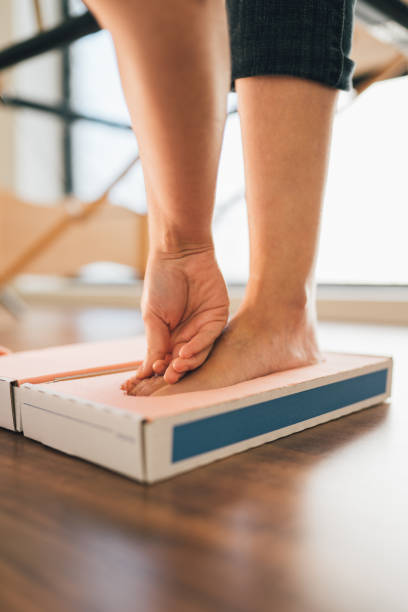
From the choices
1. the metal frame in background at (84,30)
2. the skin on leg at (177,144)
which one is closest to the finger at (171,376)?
the skin on leg at (177,144)

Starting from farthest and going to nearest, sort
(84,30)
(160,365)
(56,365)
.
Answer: (84,30)
(56,365)
(160,365)

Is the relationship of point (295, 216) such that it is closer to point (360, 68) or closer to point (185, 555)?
point (185, 555)

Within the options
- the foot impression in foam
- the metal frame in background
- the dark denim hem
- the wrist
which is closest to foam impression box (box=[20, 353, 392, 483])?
the foot impression in foam

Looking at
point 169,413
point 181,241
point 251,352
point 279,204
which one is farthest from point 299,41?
point 169,413

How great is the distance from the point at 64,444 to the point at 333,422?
1.18ft

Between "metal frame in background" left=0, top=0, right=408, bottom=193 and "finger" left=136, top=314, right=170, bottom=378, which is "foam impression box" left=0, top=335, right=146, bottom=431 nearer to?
"finger" left=136, top=314, right=170, bottom=378

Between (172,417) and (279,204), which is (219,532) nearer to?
(172,417)

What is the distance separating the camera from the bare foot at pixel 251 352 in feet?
2.20

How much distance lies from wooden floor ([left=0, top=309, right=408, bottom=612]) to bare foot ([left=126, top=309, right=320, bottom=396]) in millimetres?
108

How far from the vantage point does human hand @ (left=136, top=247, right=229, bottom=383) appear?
2.31 feet

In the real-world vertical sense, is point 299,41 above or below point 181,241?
above

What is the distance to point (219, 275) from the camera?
29.0 inches

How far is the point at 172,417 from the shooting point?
51cm

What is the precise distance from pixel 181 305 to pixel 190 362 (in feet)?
0.27
